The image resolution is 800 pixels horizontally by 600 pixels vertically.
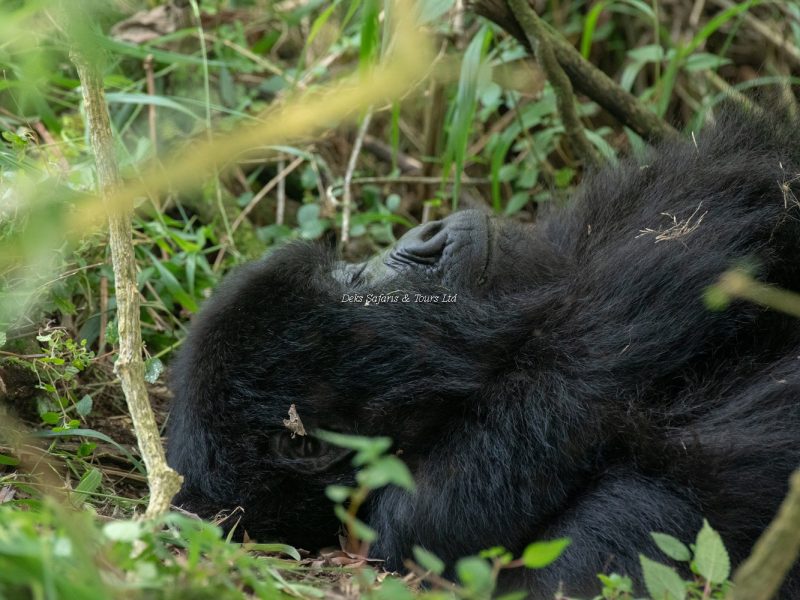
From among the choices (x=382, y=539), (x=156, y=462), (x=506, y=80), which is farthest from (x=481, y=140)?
(x=156, y=462)

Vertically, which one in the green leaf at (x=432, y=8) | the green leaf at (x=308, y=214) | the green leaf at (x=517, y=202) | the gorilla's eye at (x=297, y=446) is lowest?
the green leaf at (x=308, y=214)

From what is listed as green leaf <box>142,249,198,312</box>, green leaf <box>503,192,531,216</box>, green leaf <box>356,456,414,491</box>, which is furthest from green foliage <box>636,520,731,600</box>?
green leaf <box>503,192,531,216</box>

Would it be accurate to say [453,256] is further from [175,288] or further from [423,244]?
[175,288]

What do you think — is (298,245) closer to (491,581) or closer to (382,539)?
(382,539)

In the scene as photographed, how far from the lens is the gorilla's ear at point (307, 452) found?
2654 mm

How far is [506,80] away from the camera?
14.5ft

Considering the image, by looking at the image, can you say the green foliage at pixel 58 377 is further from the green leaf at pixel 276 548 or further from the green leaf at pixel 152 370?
the green leaf at pixel 276 548

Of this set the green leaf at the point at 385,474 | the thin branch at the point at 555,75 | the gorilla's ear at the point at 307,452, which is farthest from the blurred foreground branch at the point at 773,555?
the thin branch at the point at 555,75

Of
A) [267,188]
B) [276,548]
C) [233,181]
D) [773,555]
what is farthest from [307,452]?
[233,181]

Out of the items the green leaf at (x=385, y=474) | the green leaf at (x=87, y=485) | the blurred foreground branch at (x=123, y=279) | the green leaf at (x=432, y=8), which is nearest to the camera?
the green leaf at (x=385, y=474)

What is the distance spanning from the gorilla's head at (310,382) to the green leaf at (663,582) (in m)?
0.89

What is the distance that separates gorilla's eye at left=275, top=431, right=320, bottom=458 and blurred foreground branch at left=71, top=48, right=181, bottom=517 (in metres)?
0.62

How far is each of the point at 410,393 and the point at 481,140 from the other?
255 centimetres

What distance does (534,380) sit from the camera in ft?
8.30
